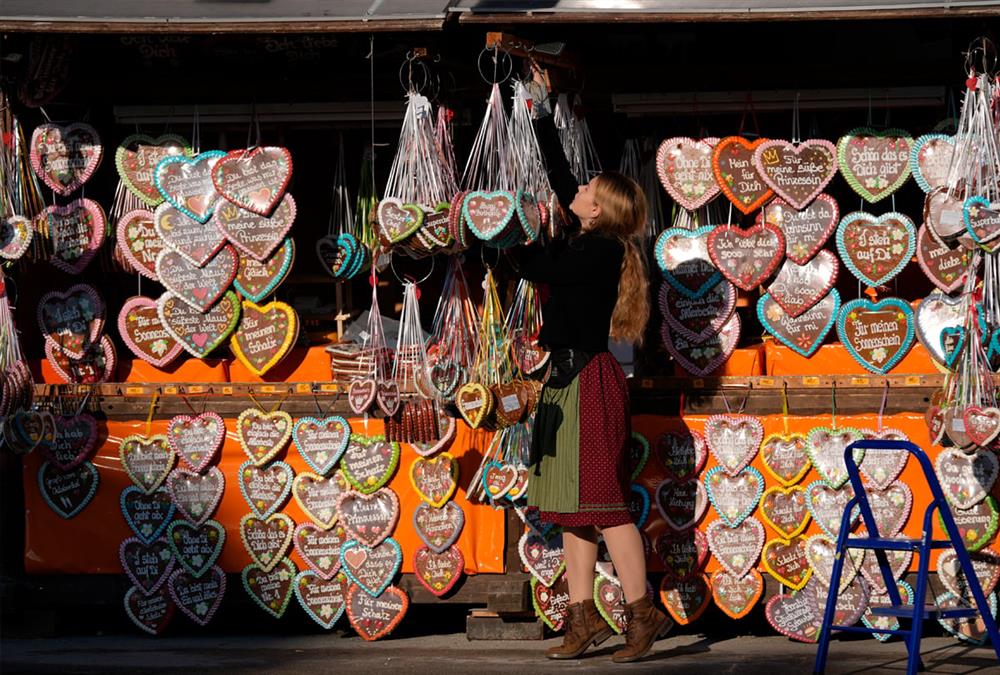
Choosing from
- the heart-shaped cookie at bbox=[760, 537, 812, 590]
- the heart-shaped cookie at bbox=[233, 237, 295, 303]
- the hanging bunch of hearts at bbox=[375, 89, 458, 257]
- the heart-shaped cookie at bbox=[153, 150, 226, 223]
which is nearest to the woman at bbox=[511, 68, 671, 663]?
the hanging bunch of hearts at bbox=[375, 89, 458, 257]

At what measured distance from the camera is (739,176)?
21.4 feet

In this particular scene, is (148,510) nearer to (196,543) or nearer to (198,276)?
(196,543)

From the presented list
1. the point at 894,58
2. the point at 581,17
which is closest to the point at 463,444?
the point at 581,17

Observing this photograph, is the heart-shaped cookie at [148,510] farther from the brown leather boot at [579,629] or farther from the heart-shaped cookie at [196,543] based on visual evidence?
the brown leather boot at [579,629]

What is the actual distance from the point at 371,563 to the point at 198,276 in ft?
4.59

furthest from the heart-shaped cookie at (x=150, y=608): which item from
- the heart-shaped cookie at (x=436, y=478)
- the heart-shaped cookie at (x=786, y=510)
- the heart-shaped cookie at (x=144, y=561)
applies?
the heart-shaped cookie at (x=786, y=510)

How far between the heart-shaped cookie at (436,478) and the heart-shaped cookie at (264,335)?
74 cm

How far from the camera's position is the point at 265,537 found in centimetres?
673

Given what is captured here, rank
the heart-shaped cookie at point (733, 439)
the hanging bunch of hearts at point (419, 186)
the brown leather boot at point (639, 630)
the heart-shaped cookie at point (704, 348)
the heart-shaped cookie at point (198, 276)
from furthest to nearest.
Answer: the heart-shaped cookie at point (198, 276) → the heart-shaped cookie at point (704, 348) → the heart-shaped cookie at point (733, 439) → the hanging bunch of hearts at point (419, 186) → the brown leather boot at point (639, 630)

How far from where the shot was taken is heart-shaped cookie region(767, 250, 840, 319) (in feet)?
21.3

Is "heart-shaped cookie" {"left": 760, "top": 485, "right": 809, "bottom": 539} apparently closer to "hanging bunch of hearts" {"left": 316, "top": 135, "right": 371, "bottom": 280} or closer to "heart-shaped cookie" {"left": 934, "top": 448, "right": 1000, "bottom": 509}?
"heart-shaped cookie" {"left": 934, "top": 448, "right": 1000, "bottom": 509}

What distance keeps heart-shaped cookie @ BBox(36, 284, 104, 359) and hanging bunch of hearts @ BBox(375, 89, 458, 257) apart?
1.44 m

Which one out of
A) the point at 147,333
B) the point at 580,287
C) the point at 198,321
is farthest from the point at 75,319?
the point at 580,287

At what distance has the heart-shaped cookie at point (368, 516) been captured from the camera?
6656 mm
